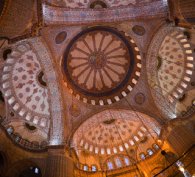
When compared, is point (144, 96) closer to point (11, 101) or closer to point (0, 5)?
point (11, 101)

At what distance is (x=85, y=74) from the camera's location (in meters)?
12.8

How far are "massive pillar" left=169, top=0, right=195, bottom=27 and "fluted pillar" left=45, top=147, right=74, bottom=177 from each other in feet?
21.4

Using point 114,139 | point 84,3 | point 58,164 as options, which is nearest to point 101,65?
point 84,3

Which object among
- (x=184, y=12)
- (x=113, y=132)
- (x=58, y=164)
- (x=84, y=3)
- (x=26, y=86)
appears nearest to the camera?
(x=184, y=12)

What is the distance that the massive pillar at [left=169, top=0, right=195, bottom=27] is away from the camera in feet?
23.2

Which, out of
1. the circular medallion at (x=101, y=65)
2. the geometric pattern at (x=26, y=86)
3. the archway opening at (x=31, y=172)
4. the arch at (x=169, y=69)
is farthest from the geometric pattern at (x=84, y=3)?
the archway opening at (x=31, y=172)

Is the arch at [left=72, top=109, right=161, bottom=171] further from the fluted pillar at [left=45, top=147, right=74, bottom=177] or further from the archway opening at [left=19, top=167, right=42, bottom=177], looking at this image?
the fluted pillar at [left=45, top=147, right=74, bottom=177]

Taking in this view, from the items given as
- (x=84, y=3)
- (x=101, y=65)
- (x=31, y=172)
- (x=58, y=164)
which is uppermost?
(x=84, y=3)

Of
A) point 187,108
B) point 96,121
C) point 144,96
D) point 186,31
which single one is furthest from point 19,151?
point 186,31

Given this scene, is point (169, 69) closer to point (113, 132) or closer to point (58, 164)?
point (113, 132)

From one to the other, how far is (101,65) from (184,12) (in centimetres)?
617

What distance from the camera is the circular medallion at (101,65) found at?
11891mm

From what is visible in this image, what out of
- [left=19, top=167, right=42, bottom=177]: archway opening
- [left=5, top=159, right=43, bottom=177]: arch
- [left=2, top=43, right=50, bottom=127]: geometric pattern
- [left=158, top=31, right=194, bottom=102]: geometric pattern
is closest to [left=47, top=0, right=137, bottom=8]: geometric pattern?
[left=2, top=43, right=50, bottom=127]: geometric pattern

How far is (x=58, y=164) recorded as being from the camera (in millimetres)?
9344
